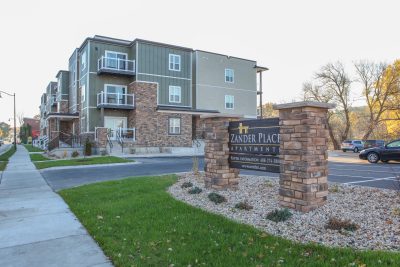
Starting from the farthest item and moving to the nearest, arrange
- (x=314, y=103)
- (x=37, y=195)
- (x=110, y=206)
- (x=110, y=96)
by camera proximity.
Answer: (x=110, y=96) → (x=37, y=195) → (x=110, y=206) → (x=314, y=103)

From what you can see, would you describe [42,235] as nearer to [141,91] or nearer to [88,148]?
[88,148]

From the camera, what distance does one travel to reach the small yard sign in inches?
260

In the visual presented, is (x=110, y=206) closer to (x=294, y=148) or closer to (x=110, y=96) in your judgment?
(x=294, y=148)

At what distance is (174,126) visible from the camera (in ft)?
94.6

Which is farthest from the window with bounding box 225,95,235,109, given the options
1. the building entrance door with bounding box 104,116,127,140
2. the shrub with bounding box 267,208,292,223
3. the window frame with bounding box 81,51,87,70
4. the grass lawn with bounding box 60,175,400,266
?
the shrub with bounding box 267,208,292,223

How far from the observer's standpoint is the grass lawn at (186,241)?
369 cm

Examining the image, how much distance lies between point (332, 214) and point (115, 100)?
81.8ft

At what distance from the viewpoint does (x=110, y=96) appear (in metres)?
27.6

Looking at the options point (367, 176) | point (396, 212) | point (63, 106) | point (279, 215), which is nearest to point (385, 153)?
point (367, 176)

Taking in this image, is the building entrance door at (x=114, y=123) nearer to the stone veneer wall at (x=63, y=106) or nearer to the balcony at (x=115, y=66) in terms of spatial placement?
the balcony at (x=115, y=66)

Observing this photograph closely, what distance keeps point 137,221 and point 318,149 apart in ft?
12.1

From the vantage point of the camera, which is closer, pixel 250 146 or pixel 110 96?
pixel 250 146

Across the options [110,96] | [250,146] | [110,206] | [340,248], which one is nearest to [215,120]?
[250,146]

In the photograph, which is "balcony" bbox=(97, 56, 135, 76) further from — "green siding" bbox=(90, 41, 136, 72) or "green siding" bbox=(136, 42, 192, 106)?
"green siding" bbox=(136, 42, 192, 106)
